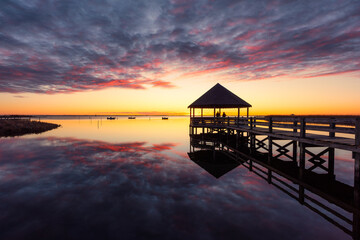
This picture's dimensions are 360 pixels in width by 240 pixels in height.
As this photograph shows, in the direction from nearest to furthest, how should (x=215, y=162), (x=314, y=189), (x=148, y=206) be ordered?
1. (x=148, y=206)
2. (x=314, y=189)
3. (x=215, y=162)

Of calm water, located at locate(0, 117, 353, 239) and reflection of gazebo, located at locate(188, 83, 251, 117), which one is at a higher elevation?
reflection of gazebo, located at locate(188, 83, 251, 117)

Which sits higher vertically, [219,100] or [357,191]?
[219,100]

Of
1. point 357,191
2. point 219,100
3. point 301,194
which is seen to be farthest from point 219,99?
point 357,191

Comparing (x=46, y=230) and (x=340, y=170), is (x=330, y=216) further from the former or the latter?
(x=46, y=230)

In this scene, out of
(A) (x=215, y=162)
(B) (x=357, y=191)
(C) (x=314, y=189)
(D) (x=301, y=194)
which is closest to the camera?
(B) (x=357, y=191)

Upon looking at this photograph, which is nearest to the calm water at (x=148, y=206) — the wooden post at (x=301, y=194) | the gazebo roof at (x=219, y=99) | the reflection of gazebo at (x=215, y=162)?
the wooden post at (x=301, y=194)

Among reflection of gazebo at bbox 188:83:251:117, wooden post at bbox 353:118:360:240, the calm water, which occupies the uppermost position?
reflection of gazebo at bbox 188:83:251:117

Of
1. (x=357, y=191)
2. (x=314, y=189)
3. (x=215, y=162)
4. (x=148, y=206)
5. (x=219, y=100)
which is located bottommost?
(x=215, y=162)

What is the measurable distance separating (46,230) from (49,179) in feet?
17.8

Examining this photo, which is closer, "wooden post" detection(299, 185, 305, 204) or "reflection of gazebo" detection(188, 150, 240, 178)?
"wooden post" detection(299, 185, 305, 204)

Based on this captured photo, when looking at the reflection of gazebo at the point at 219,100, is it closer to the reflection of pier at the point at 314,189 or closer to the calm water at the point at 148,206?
the reflection of pier at the point at 314,189

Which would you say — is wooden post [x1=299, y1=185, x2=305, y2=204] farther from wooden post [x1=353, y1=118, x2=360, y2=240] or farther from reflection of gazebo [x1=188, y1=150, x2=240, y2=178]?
reflection of gazebo [x1=188, y1=150, x2=240, y2=178]

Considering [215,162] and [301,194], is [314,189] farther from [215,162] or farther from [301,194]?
[215,162]

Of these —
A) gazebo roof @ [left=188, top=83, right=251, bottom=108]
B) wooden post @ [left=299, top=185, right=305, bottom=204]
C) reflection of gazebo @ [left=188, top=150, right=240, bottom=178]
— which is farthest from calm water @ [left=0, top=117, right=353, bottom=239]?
gazebo roof @ [left=188, top=83, right=251, bottom=108]
